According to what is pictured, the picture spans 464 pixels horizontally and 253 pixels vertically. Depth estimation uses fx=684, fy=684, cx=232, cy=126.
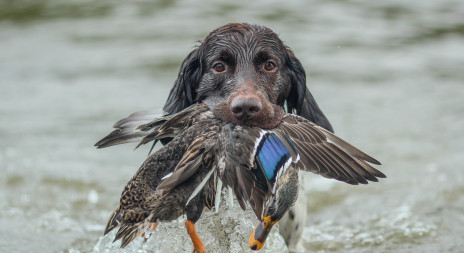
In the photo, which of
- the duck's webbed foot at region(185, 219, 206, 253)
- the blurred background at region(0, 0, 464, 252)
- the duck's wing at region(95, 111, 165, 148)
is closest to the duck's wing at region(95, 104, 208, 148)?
the duck's wing at region(95, 111, 165, 148)

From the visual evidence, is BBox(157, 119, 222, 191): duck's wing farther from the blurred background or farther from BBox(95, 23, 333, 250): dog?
the blurred background

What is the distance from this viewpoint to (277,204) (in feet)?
10.7

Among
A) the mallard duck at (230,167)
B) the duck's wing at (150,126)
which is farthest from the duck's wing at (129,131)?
the mallard duck at (230,167)

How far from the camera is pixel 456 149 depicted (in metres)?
7.14

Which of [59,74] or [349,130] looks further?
[59,74]

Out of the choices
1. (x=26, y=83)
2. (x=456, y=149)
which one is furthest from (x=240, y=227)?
(x=26, y=83)

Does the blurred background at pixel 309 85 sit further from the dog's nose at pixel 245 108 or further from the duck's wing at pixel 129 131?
the dog's nose at pixel 245 108

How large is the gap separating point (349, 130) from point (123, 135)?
4315 mm

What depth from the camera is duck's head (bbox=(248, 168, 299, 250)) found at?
127 inches

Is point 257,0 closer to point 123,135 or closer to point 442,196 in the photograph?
point 442,196

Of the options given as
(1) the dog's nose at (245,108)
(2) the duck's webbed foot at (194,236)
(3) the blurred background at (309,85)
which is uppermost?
(1) the dog's nose at (245,108)

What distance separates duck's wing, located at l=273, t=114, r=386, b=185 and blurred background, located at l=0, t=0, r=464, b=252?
1808 mm

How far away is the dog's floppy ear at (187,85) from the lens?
165 inches

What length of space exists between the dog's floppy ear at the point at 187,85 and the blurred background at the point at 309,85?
1.33m
